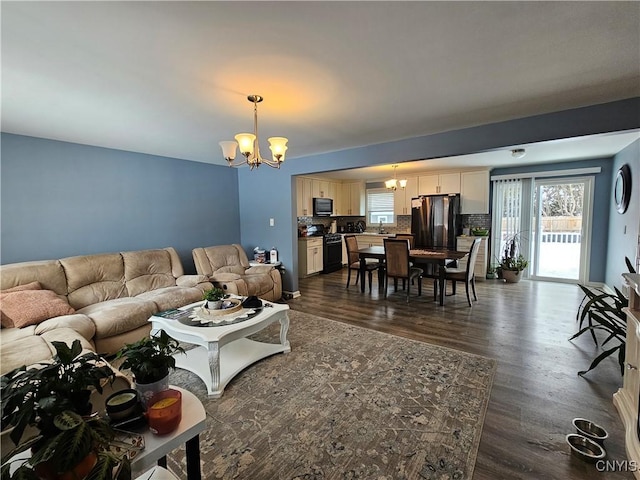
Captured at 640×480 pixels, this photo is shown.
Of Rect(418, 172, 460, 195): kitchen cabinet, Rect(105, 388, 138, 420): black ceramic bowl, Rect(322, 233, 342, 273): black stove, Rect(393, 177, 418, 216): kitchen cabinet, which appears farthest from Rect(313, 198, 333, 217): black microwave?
Rect(105, 388, 138, 420): black ceramic bowl

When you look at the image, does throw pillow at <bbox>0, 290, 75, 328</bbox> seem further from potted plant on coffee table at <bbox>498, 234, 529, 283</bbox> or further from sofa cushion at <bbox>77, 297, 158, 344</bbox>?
potted plant on coffee table at <bbox>498, 234, 529, 283</bbox>

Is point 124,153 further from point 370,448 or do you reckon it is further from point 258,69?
point 370,448

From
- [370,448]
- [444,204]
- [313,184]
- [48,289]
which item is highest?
[313,184]

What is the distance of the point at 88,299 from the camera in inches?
124

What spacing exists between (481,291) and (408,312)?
6.21 feet

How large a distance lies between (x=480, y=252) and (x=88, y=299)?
6.42 metres

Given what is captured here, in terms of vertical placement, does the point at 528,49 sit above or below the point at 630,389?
above

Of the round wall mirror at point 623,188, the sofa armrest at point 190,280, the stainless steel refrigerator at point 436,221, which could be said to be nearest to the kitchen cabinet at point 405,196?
the stainless steel refrigerator at point 436,221

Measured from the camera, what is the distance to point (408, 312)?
4020mm

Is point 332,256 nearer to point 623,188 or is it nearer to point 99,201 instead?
point 99,201

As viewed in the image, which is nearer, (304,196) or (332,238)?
(304,196)

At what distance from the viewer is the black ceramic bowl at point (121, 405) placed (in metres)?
1.06

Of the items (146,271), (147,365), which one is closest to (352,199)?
(146,271)

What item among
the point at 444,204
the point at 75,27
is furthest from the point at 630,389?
the point at 444,204
